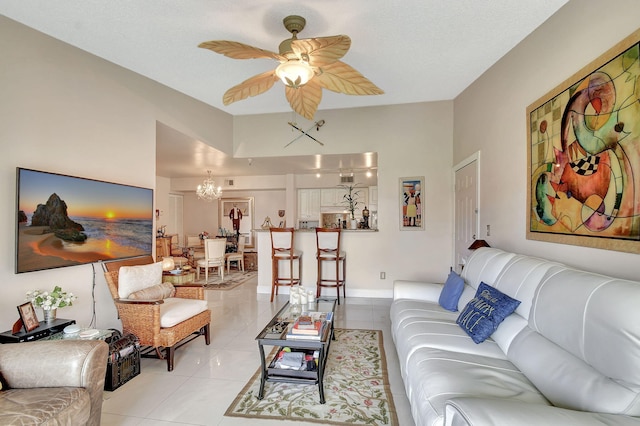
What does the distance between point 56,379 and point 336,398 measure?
1629mm

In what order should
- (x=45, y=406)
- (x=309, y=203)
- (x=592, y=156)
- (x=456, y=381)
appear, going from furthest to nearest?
1. (x=309, y=203)
2. (x=592, y=156)
3. (x=456, y=381)
4. (x=45, y=406)

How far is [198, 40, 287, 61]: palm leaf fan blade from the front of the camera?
1810 millimetres

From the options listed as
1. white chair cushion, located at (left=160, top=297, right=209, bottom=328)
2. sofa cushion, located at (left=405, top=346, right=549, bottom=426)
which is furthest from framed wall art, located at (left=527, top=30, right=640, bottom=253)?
white chair cushion, located at (left=160, top=297, right=209, bottom=328)

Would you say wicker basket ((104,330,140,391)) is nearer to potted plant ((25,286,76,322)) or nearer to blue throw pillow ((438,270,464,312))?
potted plant ((25,286,76,322))

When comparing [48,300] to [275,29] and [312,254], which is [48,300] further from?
[312,254]

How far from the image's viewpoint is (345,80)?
224cm

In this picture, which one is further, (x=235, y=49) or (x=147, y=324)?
(x=147, y=324)

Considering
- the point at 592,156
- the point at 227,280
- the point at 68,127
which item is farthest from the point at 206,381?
the point at 227,280

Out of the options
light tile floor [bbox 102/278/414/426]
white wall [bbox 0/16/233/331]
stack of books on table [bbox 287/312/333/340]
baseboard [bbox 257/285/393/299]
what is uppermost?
white wall [bbox 0/16/233/331]

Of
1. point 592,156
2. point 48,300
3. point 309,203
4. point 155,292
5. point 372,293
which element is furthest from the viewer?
point 309,203

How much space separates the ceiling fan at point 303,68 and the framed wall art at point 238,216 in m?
5.88

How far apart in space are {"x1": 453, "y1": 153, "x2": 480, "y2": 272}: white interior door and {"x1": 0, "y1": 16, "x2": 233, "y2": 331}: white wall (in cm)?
378

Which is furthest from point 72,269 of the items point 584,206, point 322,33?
point 584,206

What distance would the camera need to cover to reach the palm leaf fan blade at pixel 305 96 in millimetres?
2393
